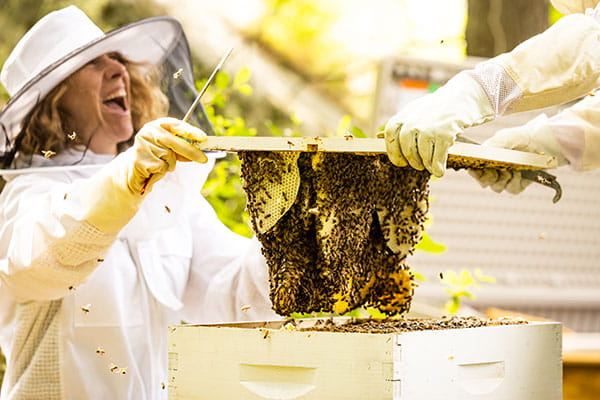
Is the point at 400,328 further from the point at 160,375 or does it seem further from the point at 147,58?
the point at 147,58

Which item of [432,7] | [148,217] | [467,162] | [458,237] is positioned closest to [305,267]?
[467,162]

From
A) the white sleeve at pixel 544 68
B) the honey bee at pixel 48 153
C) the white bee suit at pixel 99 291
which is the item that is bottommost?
the white bee suit at pixel 99 291

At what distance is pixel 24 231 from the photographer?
2.05 meters

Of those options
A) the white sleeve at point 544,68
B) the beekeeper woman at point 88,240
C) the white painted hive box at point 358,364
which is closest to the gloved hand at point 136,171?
the beekeeper woman at point 88,240

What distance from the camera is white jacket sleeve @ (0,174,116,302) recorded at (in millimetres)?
1959

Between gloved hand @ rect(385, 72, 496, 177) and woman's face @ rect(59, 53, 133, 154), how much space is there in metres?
0.94

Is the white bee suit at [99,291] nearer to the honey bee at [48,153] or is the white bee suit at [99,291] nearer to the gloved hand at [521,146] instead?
the honey bee at [48,153]

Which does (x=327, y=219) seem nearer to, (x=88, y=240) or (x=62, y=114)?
(x=88, y=240)

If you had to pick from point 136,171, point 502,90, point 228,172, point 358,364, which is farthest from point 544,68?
point 228,172

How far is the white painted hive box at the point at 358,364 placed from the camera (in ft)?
4.92

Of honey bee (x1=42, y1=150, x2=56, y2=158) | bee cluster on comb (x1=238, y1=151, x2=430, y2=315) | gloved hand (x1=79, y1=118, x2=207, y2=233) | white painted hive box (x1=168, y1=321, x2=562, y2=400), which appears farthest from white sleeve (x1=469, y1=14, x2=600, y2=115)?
honey bee (x1=42, y1=150, x2=56, y2=158)

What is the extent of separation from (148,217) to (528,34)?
6.52ft

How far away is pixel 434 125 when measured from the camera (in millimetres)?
1598

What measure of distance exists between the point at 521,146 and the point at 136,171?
0.97 metres
